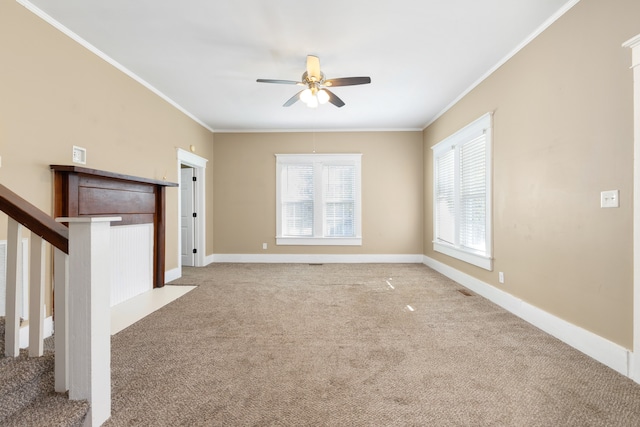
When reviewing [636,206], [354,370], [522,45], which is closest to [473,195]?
[522,45]

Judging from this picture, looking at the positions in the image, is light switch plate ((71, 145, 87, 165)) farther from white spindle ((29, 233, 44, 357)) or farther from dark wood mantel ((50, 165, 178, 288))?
white spindle ((29, 233, 44, 357))

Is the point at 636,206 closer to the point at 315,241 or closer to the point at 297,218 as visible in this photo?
the point at 315,241

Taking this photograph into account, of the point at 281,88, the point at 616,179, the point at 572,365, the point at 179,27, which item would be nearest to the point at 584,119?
the point at 616,179

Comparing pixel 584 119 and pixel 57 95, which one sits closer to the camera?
pixel 584 119

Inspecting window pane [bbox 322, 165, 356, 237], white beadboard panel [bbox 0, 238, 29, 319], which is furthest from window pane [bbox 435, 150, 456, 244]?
white beadboard panel [bbox 0, 238, 29, 319]

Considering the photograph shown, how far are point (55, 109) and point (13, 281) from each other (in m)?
1.86

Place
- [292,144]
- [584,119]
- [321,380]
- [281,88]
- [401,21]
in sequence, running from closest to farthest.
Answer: [321,380] → [584,119] → [401,21] → [281,88] → [292,144]

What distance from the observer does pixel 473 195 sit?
4023 millimetres

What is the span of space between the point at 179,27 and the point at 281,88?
4.85 ft

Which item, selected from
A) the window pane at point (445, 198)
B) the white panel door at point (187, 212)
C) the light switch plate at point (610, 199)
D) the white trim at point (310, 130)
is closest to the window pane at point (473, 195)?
the window pane at point (445, 198)

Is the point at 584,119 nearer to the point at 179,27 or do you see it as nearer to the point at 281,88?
the point at 281,88

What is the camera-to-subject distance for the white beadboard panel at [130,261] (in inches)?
129

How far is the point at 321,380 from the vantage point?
6.18ft

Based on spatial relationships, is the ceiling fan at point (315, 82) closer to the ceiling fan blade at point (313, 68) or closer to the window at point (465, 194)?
the ceiling fan blade at point (313, 68)
